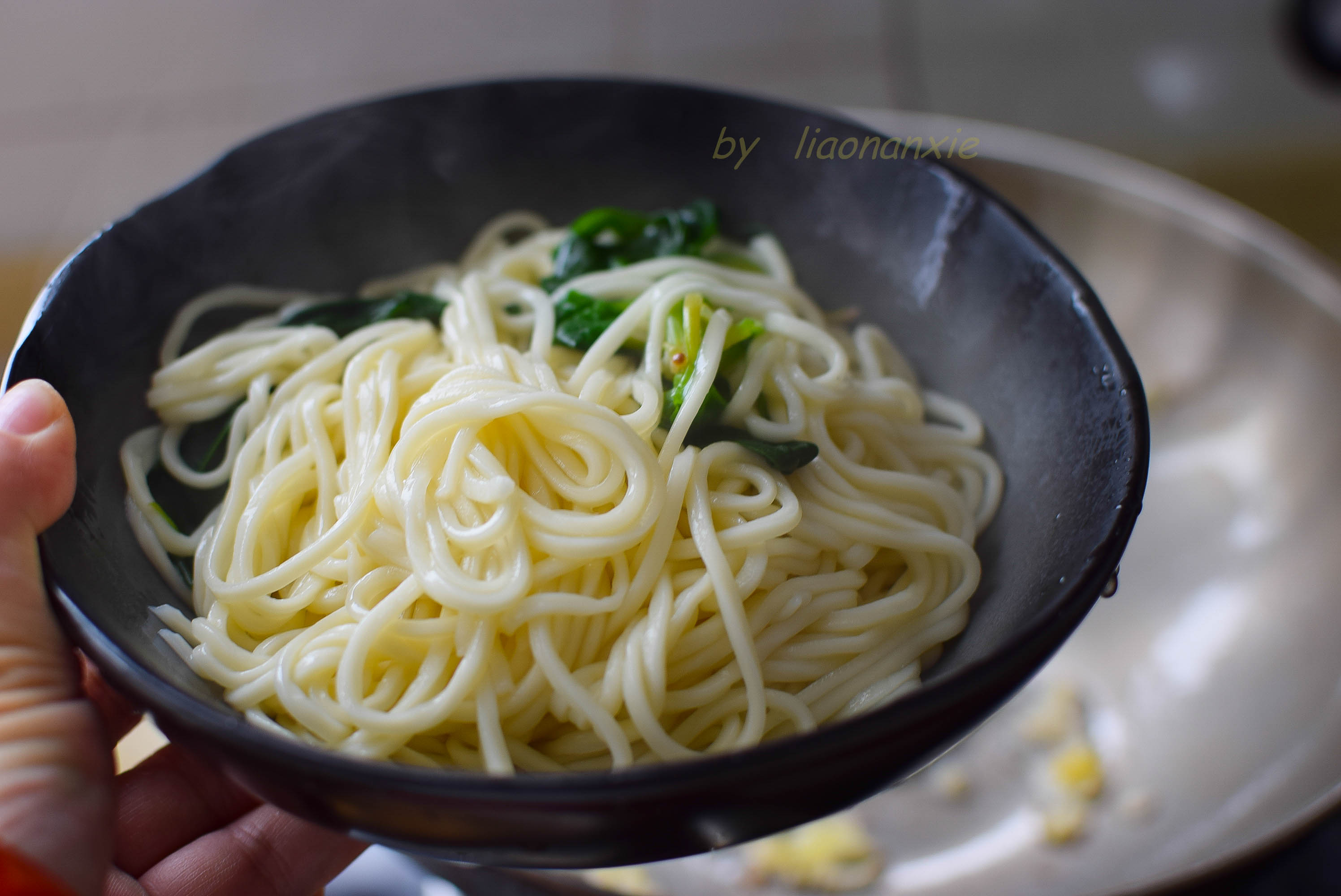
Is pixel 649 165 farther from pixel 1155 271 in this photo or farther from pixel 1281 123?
pixel 1281 123

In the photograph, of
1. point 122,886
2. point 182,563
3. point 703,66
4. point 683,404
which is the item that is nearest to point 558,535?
point 683,404

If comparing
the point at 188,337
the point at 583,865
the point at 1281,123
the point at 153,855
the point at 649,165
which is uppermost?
the point at 1281,123

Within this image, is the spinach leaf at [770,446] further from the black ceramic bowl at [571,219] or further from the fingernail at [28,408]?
the fingernail at [28,408]

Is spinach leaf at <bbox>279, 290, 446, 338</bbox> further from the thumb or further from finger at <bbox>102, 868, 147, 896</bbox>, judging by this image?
finger at <bbox>102, 868, 147, 896</bbox>

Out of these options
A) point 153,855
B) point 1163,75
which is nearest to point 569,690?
point 153,855

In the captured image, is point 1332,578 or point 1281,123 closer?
point 1332,578

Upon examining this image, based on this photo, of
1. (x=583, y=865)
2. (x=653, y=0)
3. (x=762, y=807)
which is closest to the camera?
(x=762, y=807)
